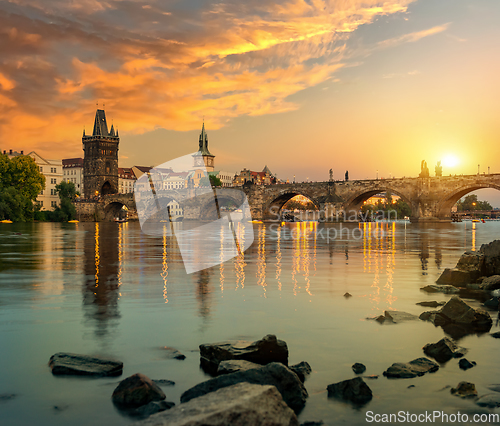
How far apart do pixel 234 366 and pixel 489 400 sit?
8.29 ft

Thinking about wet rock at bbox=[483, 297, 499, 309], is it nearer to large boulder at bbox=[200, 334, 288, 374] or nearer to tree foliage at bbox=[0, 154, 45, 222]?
large boulder at bbox=[200, 334, 288, 374]

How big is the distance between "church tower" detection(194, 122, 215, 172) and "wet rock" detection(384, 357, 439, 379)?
163861 millimetres

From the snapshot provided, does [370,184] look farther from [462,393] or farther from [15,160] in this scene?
[462,393]

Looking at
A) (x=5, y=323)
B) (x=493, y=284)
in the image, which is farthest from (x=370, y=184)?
(x=5, y=323)

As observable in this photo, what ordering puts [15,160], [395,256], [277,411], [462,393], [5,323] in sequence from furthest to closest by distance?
[15,160] → [395,256] → [5,323] → [462,393] → [277,411]

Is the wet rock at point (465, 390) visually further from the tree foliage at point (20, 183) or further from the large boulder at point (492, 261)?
the tree foliage at point (20, 183)

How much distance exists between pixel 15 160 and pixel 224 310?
88.7 metres

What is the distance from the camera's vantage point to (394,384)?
522cm

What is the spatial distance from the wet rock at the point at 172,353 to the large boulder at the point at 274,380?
5.01ft

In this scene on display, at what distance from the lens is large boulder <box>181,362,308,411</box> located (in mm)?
4516

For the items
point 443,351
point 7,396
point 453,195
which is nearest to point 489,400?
point 443,351

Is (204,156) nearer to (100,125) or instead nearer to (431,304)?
(100,125)

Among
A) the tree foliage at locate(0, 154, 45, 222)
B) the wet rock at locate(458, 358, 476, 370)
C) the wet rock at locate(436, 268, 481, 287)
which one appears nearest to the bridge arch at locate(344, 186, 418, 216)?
the tree foliage at locate(0, 154, 45, 222)

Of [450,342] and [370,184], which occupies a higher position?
[370,184]
